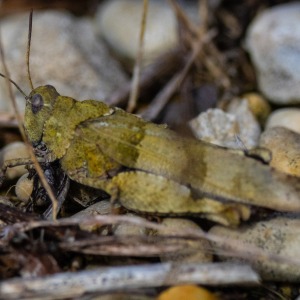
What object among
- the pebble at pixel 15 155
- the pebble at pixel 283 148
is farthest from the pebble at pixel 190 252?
the pebble at pixel 15 155

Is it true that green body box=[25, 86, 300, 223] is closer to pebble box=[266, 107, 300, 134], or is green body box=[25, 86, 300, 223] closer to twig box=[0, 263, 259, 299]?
twig box=[0, 263, 259, 299]

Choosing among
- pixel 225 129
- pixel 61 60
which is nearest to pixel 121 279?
pixel 225 129

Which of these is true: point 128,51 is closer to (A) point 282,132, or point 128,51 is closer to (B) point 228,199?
(A) point 282,132

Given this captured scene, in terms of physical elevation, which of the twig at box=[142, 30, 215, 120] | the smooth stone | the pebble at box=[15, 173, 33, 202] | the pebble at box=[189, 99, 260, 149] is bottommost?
the pebble at box=[15, 173, 33, 202]

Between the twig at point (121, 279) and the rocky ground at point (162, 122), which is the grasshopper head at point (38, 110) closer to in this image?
the rocky ground at point (162, 122)

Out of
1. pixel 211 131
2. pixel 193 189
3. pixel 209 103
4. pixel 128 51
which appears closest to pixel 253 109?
pixel 209 103

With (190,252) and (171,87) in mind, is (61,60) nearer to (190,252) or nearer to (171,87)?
(171,87)

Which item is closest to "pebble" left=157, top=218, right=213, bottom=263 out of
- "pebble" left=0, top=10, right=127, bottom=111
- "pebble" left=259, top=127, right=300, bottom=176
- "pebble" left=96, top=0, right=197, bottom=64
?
"pebble" left=259, top=127, right=300, bottom=176
